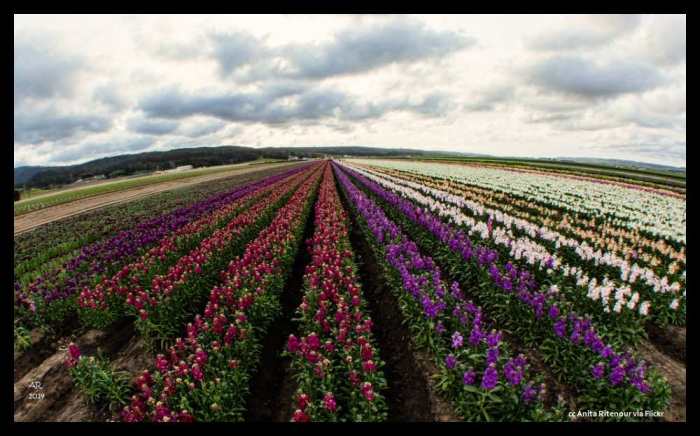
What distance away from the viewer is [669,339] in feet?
22.0

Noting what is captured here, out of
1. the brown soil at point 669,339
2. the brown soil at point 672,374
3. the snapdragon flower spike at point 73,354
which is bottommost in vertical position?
the brown soil at point 672,374

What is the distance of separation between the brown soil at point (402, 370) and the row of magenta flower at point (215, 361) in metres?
2.71

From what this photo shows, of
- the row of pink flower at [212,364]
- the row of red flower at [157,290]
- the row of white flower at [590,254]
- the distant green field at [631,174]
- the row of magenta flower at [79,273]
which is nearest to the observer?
the row of pink flower at [212,364]

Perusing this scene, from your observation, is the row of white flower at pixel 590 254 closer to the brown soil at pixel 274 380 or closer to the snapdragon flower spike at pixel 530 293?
the snapdragon flower spike at pixel 530 293

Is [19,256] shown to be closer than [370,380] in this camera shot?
No

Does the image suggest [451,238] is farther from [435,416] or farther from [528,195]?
[528,195]

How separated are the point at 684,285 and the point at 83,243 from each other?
2318 cm

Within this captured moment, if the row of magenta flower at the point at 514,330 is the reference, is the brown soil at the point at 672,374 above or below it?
below

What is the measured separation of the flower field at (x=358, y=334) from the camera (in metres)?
4.88

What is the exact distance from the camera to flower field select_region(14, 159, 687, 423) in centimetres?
488

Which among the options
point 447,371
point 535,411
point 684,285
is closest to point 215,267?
point 447,371

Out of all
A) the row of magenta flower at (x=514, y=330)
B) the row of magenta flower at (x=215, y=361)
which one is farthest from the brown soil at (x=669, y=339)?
the row of magenta flower at (x=215, y=361)

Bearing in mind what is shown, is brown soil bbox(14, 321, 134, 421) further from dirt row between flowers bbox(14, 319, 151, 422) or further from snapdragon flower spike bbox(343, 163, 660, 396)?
snapdragon flower spike bbox(343, 163, 660, 396)

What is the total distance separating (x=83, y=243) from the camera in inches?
610
